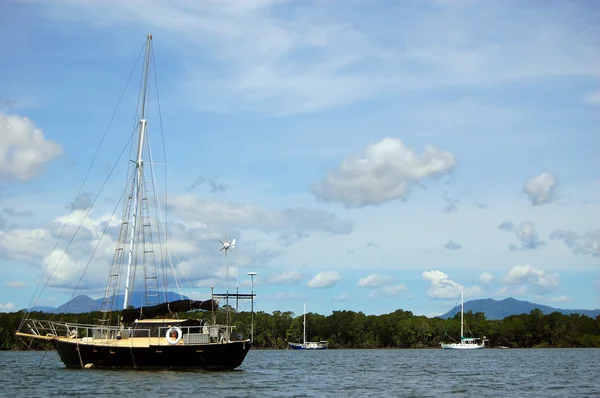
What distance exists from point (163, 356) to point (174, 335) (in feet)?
7.35

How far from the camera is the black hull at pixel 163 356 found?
2815 inches

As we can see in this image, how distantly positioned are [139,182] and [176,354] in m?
18.9

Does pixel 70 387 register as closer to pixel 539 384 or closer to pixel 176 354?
pixel 176 354

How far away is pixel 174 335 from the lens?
234 ft

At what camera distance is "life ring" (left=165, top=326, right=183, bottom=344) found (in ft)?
234

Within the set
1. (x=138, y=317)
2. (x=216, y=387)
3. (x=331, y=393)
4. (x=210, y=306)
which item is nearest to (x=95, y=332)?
(x=138, y=317)

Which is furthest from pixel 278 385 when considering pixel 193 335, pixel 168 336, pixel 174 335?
pixel 168 336

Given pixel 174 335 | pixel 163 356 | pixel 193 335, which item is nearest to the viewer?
pixel 174 335

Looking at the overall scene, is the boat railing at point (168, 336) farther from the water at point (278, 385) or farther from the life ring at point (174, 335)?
the water at point (278, 385)

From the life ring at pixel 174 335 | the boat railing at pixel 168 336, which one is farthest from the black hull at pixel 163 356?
the boat railing at pixel 168 336

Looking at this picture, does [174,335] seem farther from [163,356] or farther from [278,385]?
[278,385]

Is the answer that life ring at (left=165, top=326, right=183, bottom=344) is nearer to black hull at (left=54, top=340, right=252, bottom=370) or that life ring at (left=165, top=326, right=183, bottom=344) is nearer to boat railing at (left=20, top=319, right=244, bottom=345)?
boat railing at (left=20, top=319, right=244, bottom=345)

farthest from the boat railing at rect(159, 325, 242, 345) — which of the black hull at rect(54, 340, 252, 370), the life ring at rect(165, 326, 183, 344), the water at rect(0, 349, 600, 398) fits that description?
the water at rect(0, 349, 600, 398)

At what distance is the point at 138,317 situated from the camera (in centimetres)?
7425
